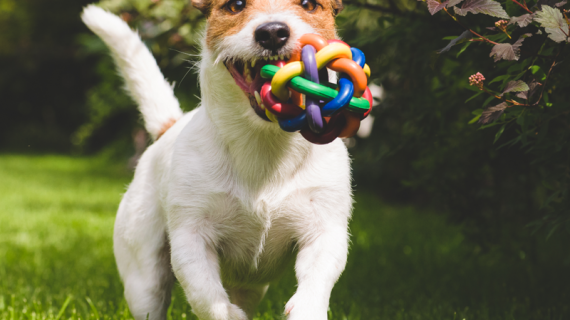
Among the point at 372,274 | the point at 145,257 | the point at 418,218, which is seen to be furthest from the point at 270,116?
the point at 418,218

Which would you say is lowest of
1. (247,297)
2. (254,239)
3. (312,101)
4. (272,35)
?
(247,297)

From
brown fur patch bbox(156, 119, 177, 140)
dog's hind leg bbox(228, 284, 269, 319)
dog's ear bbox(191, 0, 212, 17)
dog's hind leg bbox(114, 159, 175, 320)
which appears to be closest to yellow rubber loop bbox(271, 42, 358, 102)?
dog's ear bbox(191, 0, 212, 17)

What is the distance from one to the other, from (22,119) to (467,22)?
2262 cm

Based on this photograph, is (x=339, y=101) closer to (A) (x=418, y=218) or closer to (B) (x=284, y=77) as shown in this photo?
(B) (x=284, y=77)

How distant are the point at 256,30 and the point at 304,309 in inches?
45.2

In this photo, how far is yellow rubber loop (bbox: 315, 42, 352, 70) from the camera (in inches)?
84.4

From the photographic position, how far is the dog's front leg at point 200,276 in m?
2.31

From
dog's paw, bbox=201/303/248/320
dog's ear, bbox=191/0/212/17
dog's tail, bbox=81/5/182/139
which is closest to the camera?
dog's paw, bbox=201/303/248/320

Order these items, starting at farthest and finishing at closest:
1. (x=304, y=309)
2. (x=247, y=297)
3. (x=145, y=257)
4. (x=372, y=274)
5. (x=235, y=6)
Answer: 1. (x=372, y=274)
2. (x=247, y=297)
3. (x=145, y=257)
4. (x=235, y=6)
5. (x=304, y=309)

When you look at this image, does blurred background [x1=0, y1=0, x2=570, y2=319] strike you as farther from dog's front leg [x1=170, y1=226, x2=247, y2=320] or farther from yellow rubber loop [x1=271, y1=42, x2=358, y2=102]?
dog's front leg [x1=170, y1=226, x2=247, y2=320]

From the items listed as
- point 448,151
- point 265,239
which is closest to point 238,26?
point 265,239

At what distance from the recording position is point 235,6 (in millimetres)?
2586

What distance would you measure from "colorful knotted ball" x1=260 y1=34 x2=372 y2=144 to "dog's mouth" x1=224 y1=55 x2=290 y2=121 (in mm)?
83

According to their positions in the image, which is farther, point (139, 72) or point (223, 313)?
point (139, 72)
